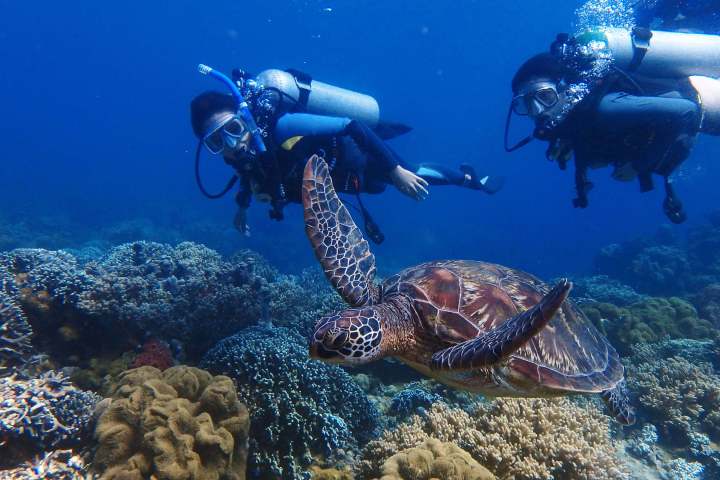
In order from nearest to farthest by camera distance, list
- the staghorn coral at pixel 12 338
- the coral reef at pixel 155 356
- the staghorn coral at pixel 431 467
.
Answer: the staghorn coral at pixel 431 467 → the staghorn coral at pixel 12 338 → the coral reef at pixel 155 356

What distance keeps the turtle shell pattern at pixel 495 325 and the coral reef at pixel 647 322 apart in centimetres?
333

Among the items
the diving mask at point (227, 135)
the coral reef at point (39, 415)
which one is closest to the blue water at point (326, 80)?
the diving mask at point (227, 135)

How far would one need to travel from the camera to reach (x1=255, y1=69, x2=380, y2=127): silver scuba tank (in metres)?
7.03

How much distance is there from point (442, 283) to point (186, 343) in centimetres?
375

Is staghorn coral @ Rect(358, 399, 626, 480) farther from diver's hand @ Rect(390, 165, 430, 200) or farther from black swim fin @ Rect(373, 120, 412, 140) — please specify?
black swim fin @ Rect(373, 120, 412, 140)

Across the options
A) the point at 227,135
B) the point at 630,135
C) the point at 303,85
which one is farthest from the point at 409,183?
the point at 630,135

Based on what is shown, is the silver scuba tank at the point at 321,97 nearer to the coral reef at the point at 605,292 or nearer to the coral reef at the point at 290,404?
the coral reef at the point at 290,404

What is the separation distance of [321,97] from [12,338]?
655cm

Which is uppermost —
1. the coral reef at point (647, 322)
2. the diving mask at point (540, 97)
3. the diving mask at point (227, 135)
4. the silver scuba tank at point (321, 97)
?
the silver scuba tank at point (321, 97)

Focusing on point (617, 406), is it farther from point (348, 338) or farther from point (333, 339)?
point (333, 339)

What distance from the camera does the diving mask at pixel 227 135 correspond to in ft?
18.2

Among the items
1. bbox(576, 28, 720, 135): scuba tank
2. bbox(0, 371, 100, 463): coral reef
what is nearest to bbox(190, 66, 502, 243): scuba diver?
bbox(0, 371, 100, 463): coral reef

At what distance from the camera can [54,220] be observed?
2525 cm

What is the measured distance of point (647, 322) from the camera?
7047mm
